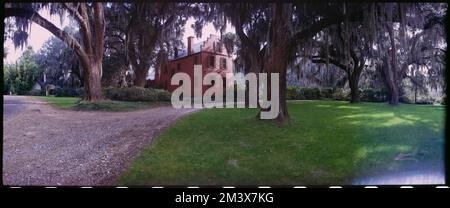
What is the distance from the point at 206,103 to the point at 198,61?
0.36 meters

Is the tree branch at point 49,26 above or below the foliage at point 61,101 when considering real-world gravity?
above

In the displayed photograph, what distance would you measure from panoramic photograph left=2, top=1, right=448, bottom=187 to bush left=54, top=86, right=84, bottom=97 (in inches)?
0.5

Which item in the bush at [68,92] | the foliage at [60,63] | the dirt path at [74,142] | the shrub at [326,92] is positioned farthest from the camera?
the shrub at [326,92]

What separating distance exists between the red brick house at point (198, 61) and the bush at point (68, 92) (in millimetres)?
587

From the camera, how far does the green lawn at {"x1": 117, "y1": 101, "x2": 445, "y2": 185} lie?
7.72 ft

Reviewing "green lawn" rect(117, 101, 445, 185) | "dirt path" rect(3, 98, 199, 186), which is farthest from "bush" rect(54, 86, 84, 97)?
"green lawn" rect(117, 101, 445, 185)

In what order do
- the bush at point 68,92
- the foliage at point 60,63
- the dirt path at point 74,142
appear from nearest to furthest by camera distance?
the dirt path at point 74,142
the foliage at point 60,63
the bush at point 68,92

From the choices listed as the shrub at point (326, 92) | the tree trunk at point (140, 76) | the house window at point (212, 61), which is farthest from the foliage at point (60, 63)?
the shrub at point (326, 92)

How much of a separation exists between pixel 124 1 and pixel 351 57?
7.15ft

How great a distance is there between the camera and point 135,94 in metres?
2.55

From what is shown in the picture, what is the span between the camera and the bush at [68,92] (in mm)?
2567

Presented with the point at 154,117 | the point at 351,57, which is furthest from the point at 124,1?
the point at 351,57

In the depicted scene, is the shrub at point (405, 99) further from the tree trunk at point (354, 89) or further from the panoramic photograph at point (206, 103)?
the tree trunk at point (354, 89)

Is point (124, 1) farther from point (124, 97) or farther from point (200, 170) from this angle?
point (200, 170)
